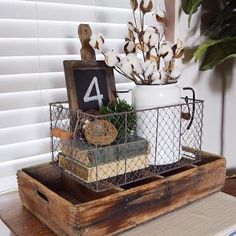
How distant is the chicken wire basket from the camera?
2.51 ft

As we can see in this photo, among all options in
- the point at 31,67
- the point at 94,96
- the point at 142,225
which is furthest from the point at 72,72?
the point at 142,225

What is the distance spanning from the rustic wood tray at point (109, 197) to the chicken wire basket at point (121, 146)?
0.04 m

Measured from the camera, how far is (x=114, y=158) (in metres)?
0.79

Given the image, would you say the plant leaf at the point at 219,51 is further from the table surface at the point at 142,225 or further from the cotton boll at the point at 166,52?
the table surface at the point at 142,225

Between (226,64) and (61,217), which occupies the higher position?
(226,64)

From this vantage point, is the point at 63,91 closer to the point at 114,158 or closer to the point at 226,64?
the point at 114,158

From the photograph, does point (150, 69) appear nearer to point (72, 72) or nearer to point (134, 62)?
point (134, 62)

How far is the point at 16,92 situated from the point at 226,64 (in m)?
0.95

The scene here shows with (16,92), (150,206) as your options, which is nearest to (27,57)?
(16,92)

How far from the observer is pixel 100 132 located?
0.76 metres

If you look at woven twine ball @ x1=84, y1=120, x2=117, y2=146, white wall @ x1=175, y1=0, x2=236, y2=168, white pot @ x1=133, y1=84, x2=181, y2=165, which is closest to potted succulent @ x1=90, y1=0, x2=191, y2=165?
white pot @ x1=133, y1=84, x2=181, y2=165

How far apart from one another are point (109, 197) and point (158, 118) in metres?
0.27

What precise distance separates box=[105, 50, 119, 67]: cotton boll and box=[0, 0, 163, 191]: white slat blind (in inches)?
8.9

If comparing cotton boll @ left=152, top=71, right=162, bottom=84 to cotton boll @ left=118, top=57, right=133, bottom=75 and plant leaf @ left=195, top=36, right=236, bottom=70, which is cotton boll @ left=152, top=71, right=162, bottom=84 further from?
plant leaf @ left=195, top=36, right=236, bottom=70
